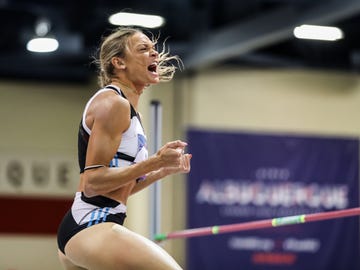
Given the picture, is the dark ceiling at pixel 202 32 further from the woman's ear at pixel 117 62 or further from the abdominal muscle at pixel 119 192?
the abdominal muscle at pixel 119 192

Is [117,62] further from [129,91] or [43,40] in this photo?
[43,40]

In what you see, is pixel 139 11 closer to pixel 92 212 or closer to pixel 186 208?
pixel 186 208

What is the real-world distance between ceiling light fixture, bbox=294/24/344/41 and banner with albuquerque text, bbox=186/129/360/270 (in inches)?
76.0

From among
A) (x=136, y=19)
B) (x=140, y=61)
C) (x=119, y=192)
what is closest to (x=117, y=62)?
(x=140, y=61)

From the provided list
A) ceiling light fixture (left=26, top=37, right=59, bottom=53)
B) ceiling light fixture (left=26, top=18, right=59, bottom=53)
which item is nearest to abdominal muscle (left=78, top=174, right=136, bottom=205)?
ceiling light fixture (left=26, top=18, right=59, bottom=53)

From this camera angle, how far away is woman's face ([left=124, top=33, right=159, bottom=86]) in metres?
3.60

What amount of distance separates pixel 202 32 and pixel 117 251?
788 cm

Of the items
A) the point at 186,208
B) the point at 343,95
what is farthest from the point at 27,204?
the point at 343,95

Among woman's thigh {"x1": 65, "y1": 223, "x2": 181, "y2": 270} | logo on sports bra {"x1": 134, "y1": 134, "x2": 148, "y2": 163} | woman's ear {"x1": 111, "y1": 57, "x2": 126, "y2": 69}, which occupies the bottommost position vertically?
woman's thigh {"x1": 65, "y1": 223, "x2": 181, "y2": 270}

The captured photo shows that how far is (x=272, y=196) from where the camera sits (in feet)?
38.2

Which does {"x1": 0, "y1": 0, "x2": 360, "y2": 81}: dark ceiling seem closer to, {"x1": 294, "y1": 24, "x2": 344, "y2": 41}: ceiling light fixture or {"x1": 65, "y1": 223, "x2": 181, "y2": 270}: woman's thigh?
{"x1": 294, "y1": 24, "x2": 344, "y2": 41}: ceiling light fixture

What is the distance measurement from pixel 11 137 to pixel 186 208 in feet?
10.3

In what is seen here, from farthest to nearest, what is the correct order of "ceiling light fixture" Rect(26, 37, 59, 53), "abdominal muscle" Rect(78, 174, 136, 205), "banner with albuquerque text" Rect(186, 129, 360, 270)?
"banner with albuquerque text" Rect(186, 129, 360, 270)
"ceiling light fixture" Rect(26, 37, 59, 53)
"abdominal muscle" Rect(78, 174, 136, 205)

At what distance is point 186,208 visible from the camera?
37.3 feet
